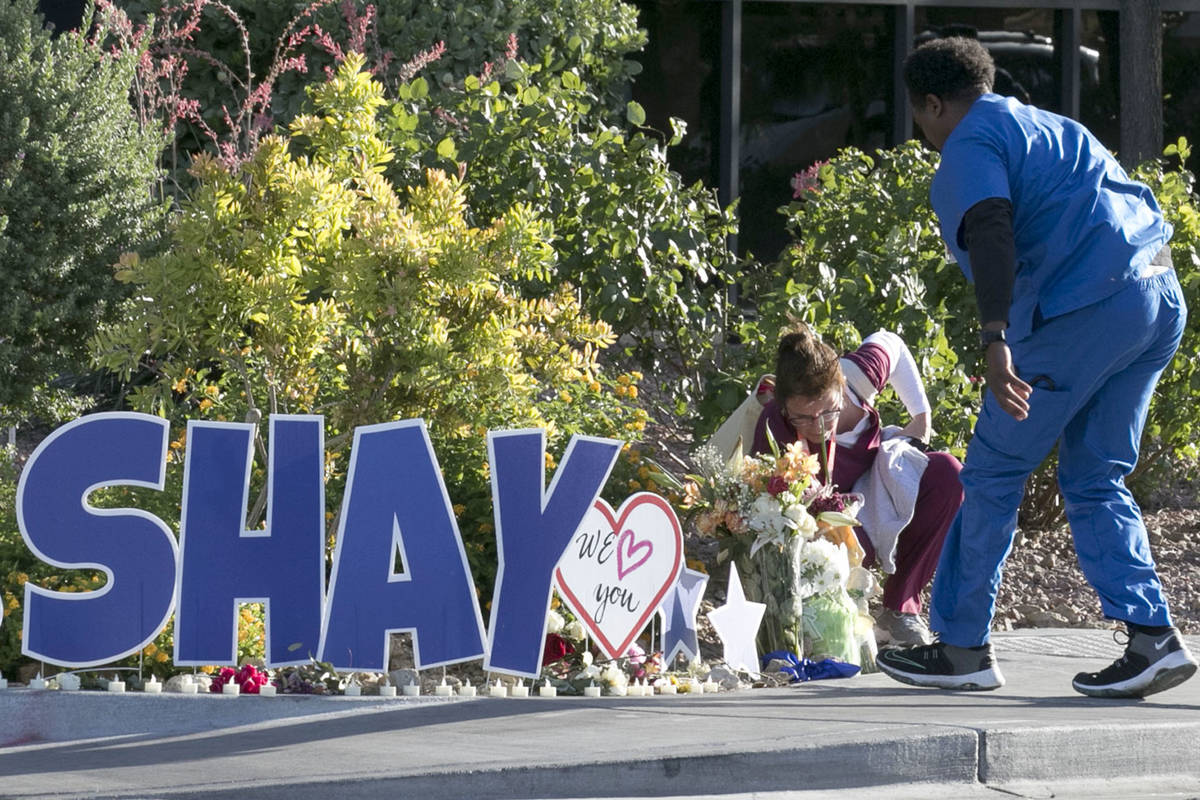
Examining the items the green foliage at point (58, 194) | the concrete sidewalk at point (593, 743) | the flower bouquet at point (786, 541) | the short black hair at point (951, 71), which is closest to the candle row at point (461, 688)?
the concrete sidewalk at point (593, 743)

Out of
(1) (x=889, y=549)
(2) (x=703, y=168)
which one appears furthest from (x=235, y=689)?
(2) (x=703, y=168)

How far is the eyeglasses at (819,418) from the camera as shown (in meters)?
5.73

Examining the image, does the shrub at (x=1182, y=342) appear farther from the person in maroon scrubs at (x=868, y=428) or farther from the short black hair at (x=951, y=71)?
the short black hair at (x=951, y=71)

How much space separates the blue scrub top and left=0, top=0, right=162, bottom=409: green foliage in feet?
11.5

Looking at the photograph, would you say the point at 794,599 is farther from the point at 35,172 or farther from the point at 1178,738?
the point at 35,172

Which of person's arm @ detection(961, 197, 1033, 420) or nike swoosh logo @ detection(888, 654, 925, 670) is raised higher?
person's arm @ detection(961, 197, 1033, 420)

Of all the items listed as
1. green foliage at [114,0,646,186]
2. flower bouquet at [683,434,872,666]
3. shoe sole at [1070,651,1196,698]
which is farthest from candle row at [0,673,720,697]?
green foliage at [114,0,646,186]

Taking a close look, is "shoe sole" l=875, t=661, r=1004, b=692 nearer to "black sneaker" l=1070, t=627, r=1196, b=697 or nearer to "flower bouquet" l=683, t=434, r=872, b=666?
"black sneaker" l=1070, t=627, r=1196, b=697

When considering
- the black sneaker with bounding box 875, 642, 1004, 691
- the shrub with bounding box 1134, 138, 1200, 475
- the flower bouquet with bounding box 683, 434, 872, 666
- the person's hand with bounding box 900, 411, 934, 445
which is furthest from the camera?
the shrub with bounding box 1134, 138, 1200, 475

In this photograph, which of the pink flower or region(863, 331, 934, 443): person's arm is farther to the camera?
the pink flower

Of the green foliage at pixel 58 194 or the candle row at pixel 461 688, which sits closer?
the candle row at pixel 461 688

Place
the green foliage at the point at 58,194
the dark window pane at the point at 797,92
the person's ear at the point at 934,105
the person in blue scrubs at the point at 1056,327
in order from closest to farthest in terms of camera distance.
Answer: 1. the person in blue scrubs at the point at 1056,327
2. the person's ear at the point at 934,105
3. the green foliage at the point at 58,194
4. the dark window pane at the point at 797,92

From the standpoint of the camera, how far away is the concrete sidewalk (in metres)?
3.93

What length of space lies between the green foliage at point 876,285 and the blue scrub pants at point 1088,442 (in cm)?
179
